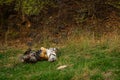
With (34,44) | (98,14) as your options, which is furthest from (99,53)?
(98,14)

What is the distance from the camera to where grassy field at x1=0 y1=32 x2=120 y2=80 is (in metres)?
7.47

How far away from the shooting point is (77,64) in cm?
830

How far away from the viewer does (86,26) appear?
13.4 metres

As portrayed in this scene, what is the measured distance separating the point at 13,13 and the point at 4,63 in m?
5.95

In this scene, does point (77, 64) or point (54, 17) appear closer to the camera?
point (77, 64)

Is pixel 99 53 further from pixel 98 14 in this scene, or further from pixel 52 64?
pixel 98 14

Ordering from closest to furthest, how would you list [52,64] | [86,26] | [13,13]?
[52,64] < [86,26] < [13,13]

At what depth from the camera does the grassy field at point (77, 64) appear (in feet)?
24.5

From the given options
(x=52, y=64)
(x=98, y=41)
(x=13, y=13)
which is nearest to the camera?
(x=52, y=64)

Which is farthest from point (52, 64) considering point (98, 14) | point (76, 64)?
point (98, 14)

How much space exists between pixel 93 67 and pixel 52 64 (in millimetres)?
1411

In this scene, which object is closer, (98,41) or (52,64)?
(52,64)

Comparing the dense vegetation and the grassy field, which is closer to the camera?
the grassy field

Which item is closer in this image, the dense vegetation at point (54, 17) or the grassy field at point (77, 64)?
the grassy field at point (77, 64)
